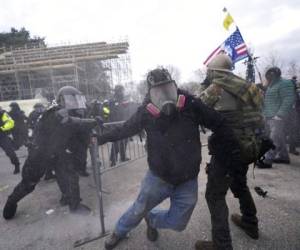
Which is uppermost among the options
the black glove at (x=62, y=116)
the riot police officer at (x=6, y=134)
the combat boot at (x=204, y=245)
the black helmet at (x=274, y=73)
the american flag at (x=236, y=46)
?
the american flag at (x=236, y=46)

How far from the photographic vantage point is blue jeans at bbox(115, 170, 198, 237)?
278cm

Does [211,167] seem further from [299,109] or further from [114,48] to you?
[114,48]

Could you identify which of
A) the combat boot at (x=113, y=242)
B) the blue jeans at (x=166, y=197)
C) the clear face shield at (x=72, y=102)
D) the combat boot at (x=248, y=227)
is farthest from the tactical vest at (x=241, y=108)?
the clear face shield at (x=72, y=102)

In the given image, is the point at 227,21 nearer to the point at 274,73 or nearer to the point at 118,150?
the point at 274,73

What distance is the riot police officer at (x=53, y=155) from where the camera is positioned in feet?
13.0

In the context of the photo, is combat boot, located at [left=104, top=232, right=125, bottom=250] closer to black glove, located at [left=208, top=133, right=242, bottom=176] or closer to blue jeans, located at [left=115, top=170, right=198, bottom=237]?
blue jeans, located at [left=115, top=170, right=198, bottom=237]

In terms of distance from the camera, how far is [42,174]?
4.20 m

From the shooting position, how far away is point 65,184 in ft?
14.5

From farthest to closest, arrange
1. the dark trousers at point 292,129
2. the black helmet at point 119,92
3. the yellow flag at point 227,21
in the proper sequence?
1. the black helmet at point 119,92
2. the yellow flag at point 227,21
3. the dark trousers at point 292,129

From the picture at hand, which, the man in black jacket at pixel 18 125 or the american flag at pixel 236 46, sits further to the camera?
the man in black jacket at pixel 18 125

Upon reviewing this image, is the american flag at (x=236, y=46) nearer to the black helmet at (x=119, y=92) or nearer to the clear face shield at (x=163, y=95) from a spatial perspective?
the black helmet at (x=119, y=92)

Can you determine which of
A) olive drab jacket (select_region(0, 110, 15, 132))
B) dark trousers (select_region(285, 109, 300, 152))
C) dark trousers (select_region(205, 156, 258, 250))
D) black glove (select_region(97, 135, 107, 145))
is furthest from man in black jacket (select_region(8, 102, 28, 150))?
dark trousers (select_region(205, 156, 258, 250))

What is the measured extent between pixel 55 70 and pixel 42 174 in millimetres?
27892

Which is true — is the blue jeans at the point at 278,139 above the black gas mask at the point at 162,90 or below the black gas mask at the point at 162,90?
→ below
